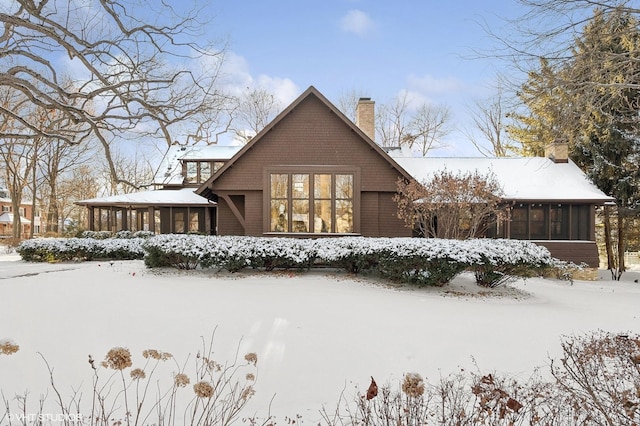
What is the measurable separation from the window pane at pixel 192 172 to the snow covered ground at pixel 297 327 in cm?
1501

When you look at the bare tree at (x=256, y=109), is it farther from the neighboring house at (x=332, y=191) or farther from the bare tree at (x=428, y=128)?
the neighboring house at (x=332, y=191)

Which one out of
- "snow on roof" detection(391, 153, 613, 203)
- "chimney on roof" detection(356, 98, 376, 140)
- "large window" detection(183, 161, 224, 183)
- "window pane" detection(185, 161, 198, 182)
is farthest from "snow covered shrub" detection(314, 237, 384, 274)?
"window pane" detection(185, 161, 198, 182)

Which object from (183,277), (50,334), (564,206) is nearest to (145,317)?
(50,334)

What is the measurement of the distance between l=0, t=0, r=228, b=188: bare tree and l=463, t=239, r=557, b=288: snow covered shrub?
8.22 metres

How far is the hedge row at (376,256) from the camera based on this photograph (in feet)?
29.1

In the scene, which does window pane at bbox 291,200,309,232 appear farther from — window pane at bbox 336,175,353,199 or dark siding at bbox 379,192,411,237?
dark siding at bbox 379,192,411,237

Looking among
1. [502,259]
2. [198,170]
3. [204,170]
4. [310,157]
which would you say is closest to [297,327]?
[502,259]

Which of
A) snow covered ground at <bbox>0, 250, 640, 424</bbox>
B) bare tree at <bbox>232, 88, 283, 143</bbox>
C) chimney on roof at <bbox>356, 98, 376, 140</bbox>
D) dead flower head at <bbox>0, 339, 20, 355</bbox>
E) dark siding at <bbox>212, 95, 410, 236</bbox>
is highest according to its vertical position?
bare tree at <bbox>232, 88, 283, 143</bbox>

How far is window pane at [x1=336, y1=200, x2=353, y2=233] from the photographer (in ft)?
45.3

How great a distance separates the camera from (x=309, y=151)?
14.1 metres

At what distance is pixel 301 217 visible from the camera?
1381cm

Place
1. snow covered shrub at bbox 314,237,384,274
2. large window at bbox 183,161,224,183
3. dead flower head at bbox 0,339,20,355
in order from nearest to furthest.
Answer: dead flower head at bbox 0,339,20,355 < snow covered shrub at bbox 314,237,384,274 < large window at bbox 183,161,224,183

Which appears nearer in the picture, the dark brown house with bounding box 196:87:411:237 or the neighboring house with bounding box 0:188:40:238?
the dark brown house with bounding box 196:87:411:237

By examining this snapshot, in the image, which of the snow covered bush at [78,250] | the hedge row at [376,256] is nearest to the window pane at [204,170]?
the snow covered bush at [78,250]
